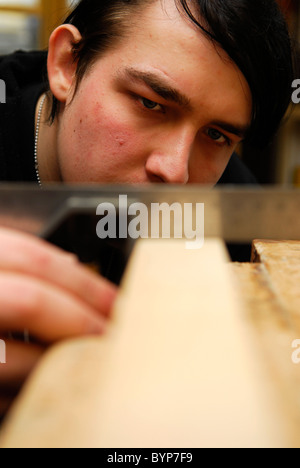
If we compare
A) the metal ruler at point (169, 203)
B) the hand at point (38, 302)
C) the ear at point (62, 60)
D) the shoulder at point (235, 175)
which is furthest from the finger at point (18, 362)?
the shoulder at point (235, 175)

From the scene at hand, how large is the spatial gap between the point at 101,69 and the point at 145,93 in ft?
0.44

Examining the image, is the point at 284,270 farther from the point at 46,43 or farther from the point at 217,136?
the point at 46,43

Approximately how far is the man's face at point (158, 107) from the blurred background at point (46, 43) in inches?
62.9

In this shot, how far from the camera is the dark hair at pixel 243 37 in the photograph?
783 mm

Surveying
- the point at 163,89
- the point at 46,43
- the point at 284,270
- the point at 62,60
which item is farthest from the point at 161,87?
the point at 46,43

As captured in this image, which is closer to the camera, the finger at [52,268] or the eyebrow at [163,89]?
the finger at [52,268]

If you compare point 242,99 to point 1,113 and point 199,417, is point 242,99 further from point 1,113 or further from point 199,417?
point 199,417

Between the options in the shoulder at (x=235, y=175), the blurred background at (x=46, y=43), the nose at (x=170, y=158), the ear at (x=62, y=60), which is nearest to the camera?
the nose at (x=170, y=158)

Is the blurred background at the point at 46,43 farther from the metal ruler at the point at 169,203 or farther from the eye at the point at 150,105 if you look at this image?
the metal ruler at the point at 169,203

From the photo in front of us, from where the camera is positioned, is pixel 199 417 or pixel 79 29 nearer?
pixel 199 417

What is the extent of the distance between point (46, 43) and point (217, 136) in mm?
1832

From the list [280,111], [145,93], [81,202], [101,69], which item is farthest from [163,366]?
[280,111]
